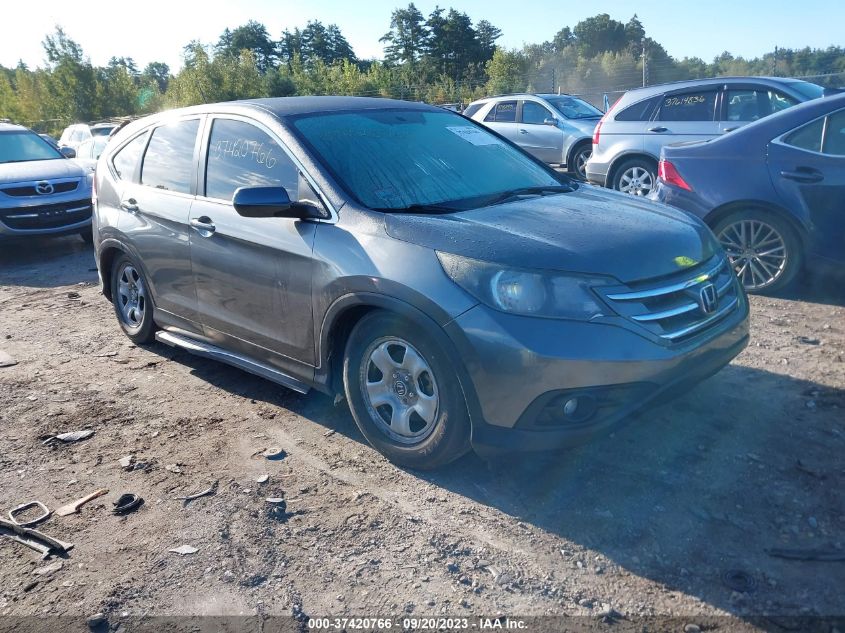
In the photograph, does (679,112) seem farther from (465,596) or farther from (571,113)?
(465,596)

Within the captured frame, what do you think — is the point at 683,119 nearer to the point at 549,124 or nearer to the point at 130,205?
the point at 549,124

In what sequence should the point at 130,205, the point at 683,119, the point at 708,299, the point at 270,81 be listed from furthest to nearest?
the point at 270,81, the point at 683,119, the point at 130,205, the point at 708,299

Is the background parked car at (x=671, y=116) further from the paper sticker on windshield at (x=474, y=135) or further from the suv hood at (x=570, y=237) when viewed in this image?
the suv hood at (x=570, y=237)

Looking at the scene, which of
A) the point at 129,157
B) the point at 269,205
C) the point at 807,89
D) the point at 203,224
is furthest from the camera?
the point at 807,89

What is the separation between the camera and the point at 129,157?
546 centimetres

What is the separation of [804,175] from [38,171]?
31.4 ft

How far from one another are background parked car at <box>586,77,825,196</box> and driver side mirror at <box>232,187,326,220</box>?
704cm

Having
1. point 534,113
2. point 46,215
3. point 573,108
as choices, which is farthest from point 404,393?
point 573,108

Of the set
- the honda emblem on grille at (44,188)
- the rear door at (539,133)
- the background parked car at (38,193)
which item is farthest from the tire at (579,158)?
the honda emblem on grille at (44,188)

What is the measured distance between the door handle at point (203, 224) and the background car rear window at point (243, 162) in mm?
152

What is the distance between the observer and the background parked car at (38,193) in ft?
32.5

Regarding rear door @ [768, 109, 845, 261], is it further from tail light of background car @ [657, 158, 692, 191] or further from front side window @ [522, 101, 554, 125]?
front side window @ [522, 101, 554, 125]

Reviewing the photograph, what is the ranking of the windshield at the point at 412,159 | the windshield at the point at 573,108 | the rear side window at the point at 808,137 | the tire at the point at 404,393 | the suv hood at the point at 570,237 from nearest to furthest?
the suv hood at the point at 570,237, the tire at the point at 404,393, the windshield at the point at 412,159, the rear side window at the point at 808,137, the windshield at the point at 573,108

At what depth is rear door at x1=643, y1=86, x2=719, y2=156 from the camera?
32.0ft
